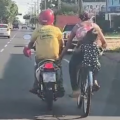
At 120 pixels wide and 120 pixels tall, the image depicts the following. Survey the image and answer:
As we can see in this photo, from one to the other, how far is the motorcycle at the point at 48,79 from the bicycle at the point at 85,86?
450 millimetres

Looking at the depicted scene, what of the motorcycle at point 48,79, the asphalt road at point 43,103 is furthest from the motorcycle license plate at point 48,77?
the asphalt road at point 43,103

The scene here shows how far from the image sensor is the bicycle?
844 centimetres

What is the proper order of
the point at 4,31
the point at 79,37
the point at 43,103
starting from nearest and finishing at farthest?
the point at 79,37 → the point at 43,103 → the point at 4,31

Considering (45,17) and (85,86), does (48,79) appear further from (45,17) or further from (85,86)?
(45,17)

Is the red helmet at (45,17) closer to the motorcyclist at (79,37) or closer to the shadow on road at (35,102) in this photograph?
the motorcyclist at (79,37)

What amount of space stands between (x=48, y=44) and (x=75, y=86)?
35.8 inches

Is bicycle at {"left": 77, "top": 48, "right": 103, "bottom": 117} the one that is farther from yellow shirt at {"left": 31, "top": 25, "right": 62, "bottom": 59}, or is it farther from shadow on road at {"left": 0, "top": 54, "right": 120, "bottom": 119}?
yellow shirt at {"left": 31, "top": 25, "right": 62, "bottom": 59}

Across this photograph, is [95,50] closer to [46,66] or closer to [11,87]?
[46,66]

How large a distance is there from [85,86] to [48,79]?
679mm

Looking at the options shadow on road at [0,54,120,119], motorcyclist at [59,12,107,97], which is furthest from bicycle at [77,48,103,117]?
shadow on road at [0,54,120,119]

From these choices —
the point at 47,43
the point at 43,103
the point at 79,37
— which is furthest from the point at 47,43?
the point at 43,103

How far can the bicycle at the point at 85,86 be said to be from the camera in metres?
8.44

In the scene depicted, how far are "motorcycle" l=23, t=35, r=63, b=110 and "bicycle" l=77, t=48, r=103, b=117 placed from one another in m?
0.45

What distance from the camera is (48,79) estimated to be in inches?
347
